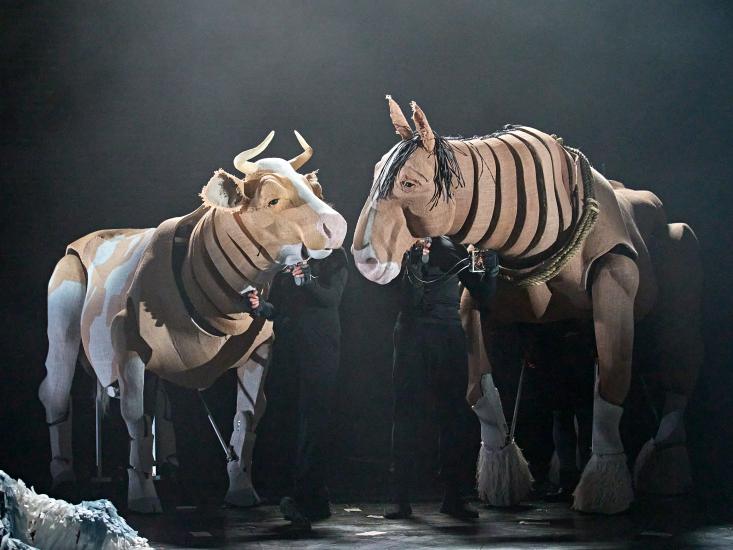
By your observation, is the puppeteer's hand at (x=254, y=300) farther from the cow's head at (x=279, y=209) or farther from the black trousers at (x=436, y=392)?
the black trousers at (x=436, y=392)

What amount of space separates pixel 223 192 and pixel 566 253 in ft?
4.46

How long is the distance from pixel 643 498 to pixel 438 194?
1.58 metres

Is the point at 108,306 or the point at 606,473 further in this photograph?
the point at 108,306

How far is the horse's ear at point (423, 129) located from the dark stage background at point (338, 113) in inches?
41.5

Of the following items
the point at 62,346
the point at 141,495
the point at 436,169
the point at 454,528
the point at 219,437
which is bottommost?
the point at 454,528

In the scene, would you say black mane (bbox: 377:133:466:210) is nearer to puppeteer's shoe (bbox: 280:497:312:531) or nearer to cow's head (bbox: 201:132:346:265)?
cow's head (bbox: 201:132:346:265)

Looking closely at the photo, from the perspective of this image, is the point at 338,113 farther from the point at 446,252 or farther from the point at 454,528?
the point at 454,528

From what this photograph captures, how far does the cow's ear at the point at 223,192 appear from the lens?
15.2 feet

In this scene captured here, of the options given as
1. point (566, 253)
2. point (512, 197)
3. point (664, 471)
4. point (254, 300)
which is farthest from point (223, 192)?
point (664, 471)

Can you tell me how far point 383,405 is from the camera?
540 cm

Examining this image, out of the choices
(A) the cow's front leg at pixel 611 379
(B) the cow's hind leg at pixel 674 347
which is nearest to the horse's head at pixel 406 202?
(A) the cow's front leg at pixel 611 379

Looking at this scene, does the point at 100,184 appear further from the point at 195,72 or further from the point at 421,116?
the point at 421,116

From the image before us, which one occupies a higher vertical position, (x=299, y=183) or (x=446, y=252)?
(x=299, y=183)

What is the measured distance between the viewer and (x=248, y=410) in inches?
193
